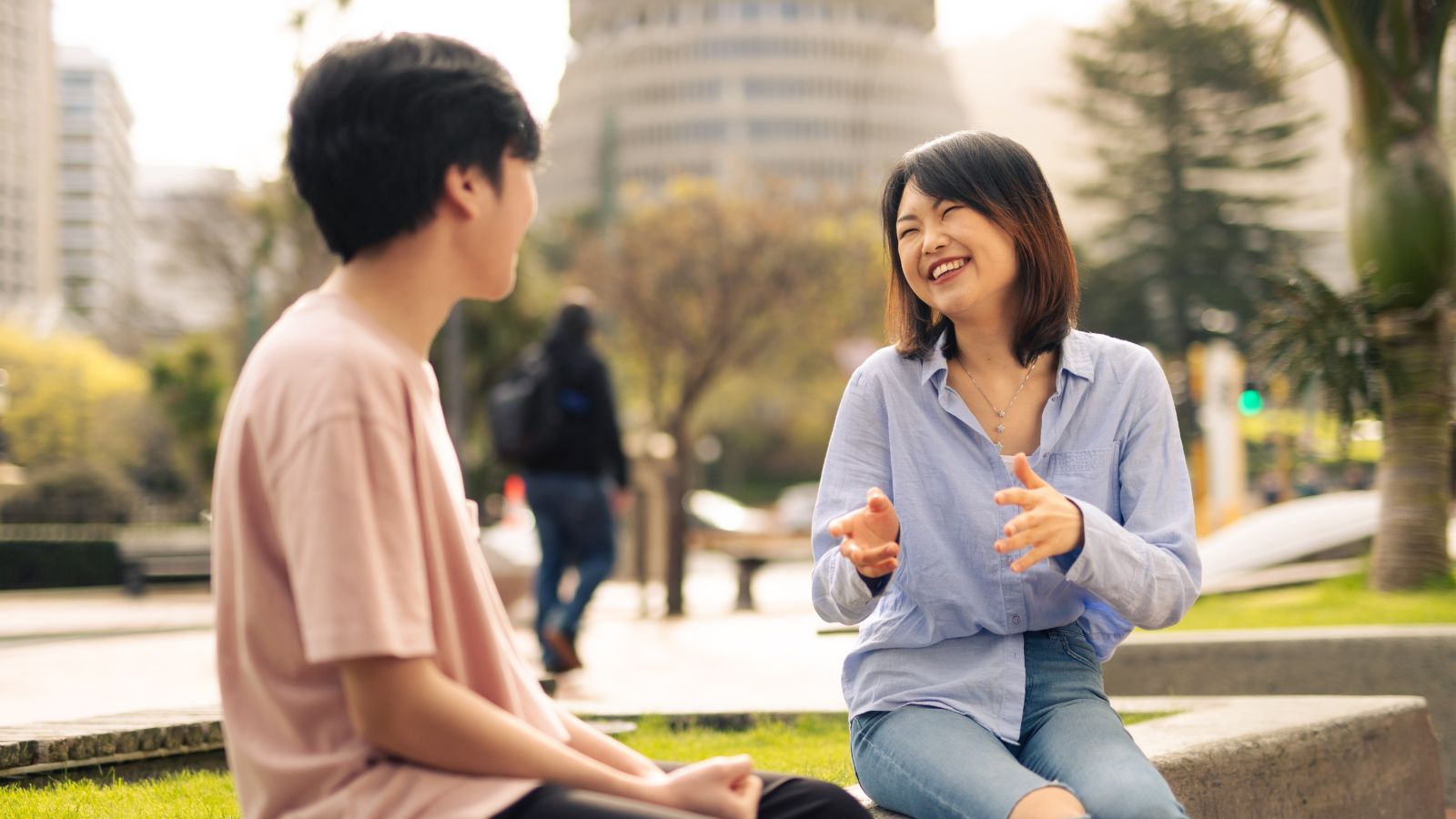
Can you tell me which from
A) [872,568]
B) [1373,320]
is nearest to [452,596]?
[872,568]

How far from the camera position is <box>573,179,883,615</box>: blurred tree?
2898 cm

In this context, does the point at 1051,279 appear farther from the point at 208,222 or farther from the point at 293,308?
the point at 208,222

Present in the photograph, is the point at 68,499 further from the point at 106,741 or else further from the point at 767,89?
the point at 767,89

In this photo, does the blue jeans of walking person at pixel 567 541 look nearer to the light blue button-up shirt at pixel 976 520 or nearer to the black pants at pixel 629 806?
the light blue button-up shirt at pixel 976 520

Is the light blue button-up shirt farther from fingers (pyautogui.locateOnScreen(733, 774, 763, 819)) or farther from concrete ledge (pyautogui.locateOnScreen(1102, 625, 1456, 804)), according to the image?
concrete ledge (pyautogui.locateOnScreen(1102, 625, 1456, 804))

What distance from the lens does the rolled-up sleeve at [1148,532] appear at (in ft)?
8.47

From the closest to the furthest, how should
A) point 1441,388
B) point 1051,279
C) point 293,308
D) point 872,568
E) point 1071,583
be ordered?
point 293,308
point 872,568
point 1071,583
point 1051,279
point 1441,388

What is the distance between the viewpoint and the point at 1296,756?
141 inches

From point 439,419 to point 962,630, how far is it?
128 cm

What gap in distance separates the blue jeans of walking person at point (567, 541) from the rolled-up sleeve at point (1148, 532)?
5.87 m

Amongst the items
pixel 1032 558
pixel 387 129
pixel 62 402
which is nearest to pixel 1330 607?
pixel 1032 558

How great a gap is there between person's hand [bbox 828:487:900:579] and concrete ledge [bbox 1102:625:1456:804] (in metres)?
3.46

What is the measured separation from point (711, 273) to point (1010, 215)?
26842mm

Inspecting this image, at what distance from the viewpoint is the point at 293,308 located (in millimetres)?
1854
